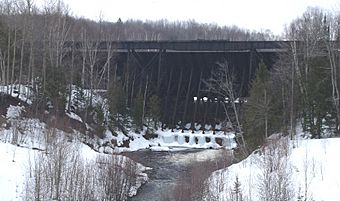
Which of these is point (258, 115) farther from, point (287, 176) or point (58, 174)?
point (58, 174)

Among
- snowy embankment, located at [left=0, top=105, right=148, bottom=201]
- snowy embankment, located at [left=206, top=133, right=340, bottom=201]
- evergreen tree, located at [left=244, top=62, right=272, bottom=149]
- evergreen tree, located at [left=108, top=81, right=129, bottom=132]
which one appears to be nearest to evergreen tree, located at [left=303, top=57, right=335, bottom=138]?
evergreen tree, located at [left=244, top=62, right=272, bottom=149]

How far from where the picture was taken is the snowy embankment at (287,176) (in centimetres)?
1536

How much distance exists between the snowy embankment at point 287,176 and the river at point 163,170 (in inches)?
125

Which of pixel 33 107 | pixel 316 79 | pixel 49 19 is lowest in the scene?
pixel 33 107

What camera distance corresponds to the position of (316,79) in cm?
3041

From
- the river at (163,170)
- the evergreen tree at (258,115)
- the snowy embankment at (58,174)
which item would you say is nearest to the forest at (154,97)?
the evergreen tree at (258,115)

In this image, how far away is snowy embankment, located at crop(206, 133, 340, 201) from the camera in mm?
15359

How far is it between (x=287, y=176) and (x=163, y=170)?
13941 mm

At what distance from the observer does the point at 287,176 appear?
16125 millimetres

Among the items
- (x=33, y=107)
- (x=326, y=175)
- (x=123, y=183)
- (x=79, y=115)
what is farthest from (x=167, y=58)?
(x=326, y=175)

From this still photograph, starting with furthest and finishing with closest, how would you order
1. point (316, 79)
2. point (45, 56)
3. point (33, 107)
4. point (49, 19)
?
1. point (49, 19)
2. point (45, 56)
3. point (33, 107)
4. point (316, 79)

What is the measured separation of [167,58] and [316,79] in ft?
93.0

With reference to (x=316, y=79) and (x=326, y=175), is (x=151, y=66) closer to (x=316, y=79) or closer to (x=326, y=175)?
(x=316, y=79)

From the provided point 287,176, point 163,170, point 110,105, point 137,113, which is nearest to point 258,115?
point 163,170
